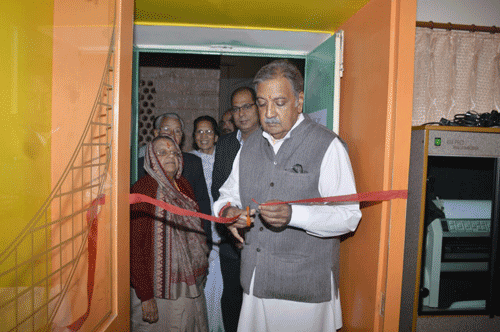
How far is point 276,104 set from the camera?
5.43 feet

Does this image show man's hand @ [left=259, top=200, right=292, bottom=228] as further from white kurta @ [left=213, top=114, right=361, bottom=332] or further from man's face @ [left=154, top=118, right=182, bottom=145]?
man's face @ [left=154, top=118, right=182, bottom=145]

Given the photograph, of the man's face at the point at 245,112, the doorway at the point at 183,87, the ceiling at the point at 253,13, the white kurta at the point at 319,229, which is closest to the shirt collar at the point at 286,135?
the white kurta at the point at 319,229

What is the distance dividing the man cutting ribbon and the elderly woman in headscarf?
708 millimetres

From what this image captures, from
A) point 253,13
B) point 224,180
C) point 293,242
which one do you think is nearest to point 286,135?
point 293,242

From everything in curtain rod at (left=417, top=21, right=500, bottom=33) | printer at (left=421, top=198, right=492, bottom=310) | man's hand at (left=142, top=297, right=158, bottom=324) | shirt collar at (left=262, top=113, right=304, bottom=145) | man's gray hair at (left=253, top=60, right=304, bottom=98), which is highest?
curtain rod at (left=417, top=21, right=500, bottom=33)

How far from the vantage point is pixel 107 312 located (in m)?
1.24

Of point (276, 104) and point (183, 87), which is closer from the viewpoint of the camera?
point (276, 104)

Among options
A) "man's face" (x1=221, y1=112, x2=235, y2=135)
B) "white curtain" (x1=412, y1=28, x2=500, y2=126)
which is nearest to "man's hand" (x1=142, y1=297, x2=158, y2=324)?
"man's face" (x1=221, y1=112, x2=235, y2=135)

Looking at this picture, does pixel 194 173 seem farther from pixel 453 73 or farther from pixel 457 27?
pixel 457 27

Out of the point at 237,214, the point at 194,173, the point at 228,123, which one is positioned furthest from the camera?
the point at 228,123

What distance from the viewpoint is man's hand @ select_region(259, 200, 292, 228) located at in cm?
148

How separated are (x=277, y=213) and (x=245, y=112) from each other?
159 cm

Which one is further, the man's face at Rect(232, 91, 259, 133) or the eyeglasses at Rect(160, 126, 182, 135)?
the eyeglasses at Rect(160, 126, 182, 135)

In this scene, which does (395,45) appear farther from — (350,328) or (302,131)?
(350,328)
